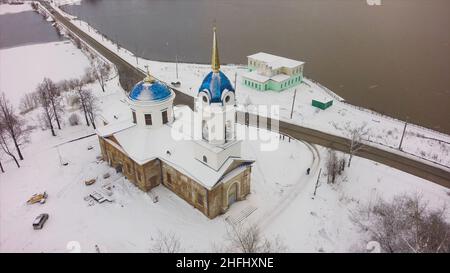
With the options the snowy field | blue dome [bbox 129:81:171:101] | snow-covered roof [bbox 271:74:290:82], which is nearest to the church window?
the snowy field

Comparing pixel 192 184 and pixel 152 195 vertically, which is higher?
pixel 192 184

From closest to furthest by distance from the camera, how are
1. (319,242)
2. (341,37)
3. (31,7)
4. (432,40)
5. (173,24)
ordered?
(319,242) < (432,40) < (341,37) < (173,24) < (31,7)

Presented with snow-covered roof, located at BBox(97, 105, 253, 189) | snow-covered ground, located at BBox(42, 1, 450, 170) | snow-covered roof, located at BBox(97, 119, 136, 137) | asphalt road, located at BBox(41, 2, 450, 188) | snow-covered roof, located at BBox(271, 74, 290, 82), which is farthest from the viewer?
snow-covered roof, located at BBox(271, 74, 290, 82)

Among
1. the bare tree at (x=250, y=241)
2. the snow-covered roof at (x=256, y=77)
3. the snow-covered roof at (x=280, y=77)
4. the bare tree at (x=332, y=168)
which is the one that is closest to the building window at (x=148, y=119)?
the bare tree at (x=250, y=241)

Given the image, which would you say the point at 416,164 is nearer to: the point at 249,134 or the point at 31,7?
the point at 249,134

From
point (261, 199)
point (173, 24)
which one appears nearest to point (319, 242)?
point (261, 199)

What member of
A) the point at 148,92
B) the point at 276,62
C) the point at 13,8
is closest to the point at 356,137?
the point at 148,92

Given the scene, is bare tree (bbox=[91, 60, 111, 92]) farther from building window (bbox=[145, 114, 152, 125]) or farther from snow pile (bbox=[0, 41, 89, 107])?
building window (bbox=[145, 114, 152, 125])
